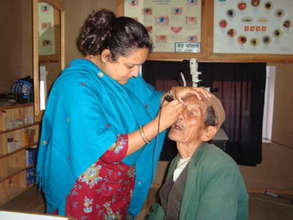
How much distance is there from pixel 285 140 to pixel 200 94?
2.11 meters

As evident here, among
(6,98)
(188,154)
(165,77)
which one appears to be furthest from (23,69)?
(188,154)

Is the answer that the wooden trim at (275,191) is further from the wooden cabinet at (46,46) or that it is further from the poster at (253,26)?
the wooden cabinet at (46,46)

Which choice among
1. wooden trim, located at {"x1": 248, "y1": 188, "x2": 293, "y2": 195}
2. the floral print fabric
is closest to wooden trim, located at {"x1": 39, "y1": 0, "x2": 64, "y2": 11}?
the floral print fabric

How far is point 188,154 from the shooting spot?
126 cm

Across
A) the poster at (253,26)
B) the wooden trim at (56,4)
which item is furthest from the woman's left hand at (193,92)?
the wooden trim at (56,4)

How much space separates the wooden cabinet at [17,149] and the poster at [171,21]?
1.51 m

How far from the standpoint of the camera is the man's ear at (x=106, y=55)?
1.06m

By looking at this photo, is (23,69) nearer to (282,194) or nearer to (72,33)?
(72,33)

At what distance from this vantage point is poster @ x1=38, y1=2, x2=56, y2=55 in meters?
2.49

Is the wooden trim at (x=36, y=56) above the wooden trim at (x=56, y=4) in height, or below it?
below

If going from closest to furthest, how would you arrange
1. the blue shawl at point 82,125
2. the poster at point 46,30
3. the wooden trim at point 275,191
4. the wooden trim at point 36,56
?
the blue shawl at point 82,125
the wooden trim at point 36,56
the poster at point 46,30
the wooden trim at point 275,191

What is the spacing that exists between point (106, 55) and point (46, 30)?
70.9 inches

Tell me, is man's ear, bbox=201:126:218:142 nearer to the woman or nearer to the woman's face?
the woman

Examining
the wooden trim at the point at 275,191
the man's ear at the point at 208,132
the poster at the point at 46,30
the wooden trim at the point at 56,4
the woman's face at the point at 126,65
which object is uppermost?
the wooden trim at the point at 56,4
